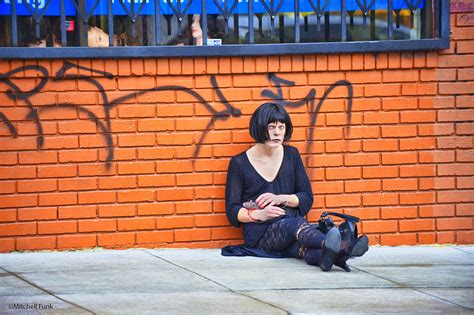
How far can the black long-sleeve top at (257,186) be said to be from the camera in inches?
278

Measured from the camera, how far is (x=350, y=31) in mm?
7484

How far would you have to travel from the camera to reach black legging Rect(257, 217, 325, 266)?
6.57m

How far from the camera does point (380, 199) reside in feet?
24.5

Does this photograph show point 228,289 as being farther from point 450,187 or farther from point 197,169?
point 450,187

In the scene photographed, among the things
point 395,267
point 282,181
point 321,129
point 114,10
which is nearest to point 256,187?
point 282,181

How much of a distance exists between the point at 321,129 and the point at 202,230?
48.6 inches

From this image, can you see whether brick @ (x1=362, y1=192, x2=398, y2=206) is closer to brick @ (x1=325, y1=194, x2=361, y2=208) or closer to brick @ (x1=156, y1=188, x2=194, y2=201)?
brick @ (x1=325, y1=194, x2=361, y2=208)

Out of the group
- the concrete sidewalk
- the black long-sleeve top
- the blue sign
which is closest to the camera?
the concrete sidewalk

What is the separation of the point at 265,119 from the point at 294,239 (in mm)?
924

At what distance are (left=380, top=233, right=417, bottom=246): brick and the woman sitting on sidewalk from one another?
0.77 m

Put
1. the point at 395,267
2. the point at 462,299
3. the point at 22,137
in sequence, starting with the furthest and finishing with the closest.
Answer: the point at 22,137 < the point at 395,267 < the point at 462,299

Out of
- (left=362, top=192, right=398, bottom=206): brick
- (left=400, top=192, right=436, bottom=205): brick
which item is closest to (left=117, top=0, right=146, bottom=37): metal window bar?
(left=362, top=192, right=398, bottom=206): brick

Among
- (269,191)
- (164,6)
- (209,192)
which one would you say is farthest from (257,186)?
(164,6)

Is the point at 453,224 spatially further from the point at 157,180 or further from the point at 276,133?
the point at 157,180
